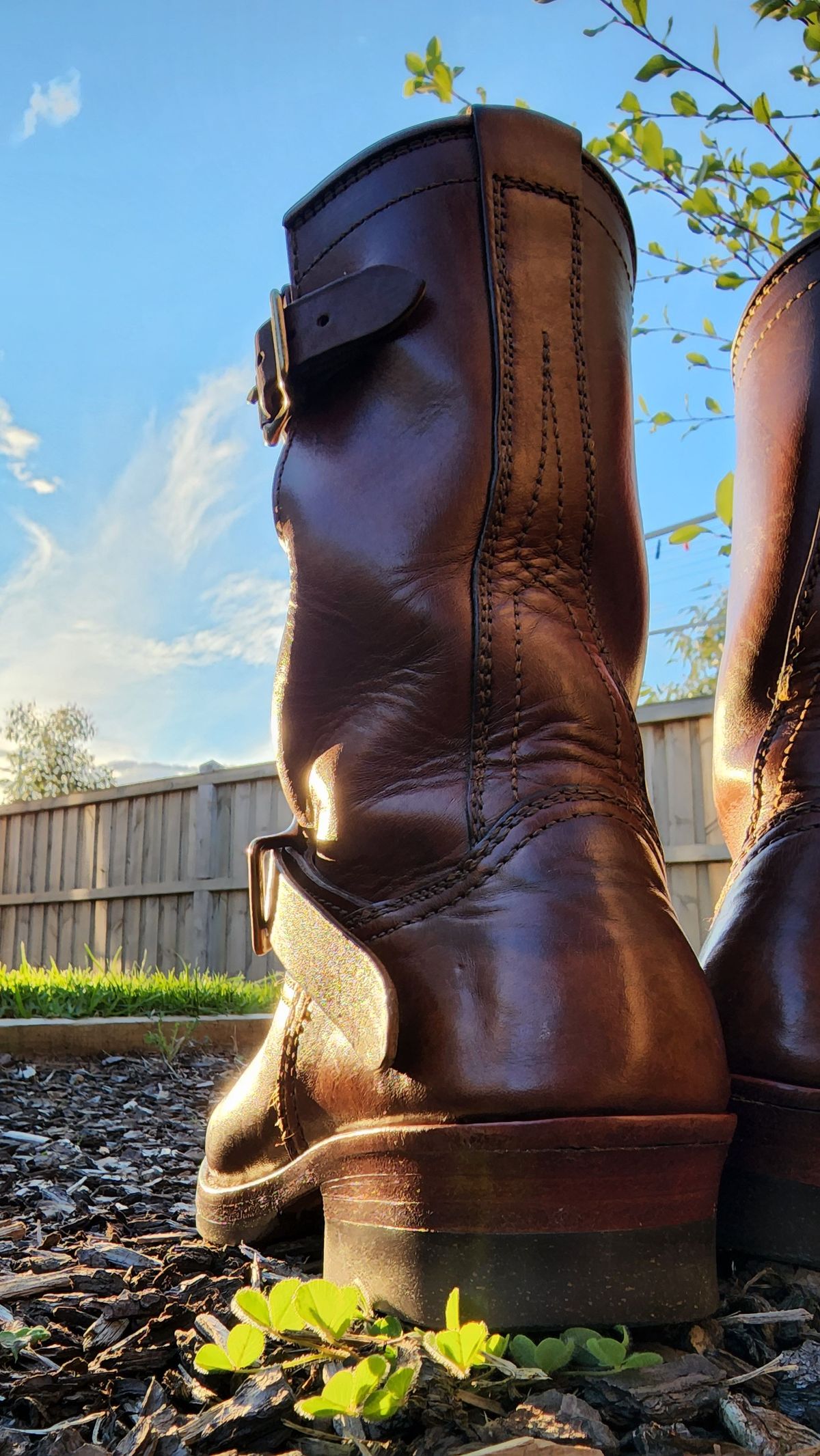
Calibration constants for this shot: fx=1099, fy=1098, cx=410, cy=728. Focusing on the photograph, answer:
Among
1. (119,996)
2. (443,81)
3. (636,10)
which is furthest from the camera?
(119,996)

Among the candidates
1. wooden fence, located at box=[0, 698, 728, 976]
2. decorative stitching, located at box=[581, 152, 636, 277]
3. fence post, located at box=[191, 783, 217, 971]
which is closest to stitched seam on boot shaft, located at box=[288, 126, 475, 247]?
A: decorative stitching, located at box=[581, 152, 636, 277]

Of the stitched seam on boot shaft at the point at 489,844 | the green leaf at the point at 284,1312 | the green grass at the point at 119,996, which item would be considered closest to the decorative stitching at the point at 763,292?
the stitched seam on boot shaft at the point at 489,844

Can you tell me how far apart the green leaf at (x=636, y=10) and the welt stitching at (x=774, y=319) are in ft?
3.14

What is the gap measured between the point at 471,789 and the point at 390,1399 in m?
0.45

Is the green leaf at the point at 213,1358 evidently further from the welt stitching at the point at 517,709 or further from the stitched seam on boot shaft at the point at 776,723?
the stitched seam on boot shaft at the point at 776,723

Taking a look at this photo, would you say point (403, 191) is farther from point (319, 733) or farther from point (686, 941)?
point (686, 941)

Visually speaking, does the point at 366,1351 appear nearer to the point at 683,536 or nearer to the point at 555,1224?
the point at 555,1224

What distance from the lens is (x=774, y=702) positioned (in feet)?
3.99

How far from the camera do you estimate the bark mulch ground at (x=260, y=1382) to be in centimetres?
67

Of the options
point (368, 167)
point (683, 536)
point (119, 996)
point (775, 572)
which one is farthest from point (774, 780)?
point (119, 996)

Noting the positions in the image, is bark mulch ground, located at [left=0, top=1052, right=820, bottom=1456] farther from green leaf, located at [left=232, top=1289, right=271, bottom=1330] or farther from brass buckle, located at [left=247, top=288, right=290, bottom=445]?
brass buckle, located at [left=247, top=288, right=290, bottom=445]

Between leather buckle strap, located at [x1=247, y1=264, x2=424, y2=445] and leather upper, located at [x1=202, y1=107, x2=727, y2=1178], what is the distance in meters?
0.02

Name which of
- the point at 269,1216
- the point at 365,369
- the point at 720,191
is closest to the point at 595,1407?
the point at 269,1216

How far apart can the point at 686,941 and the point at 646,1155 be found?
197 mm
